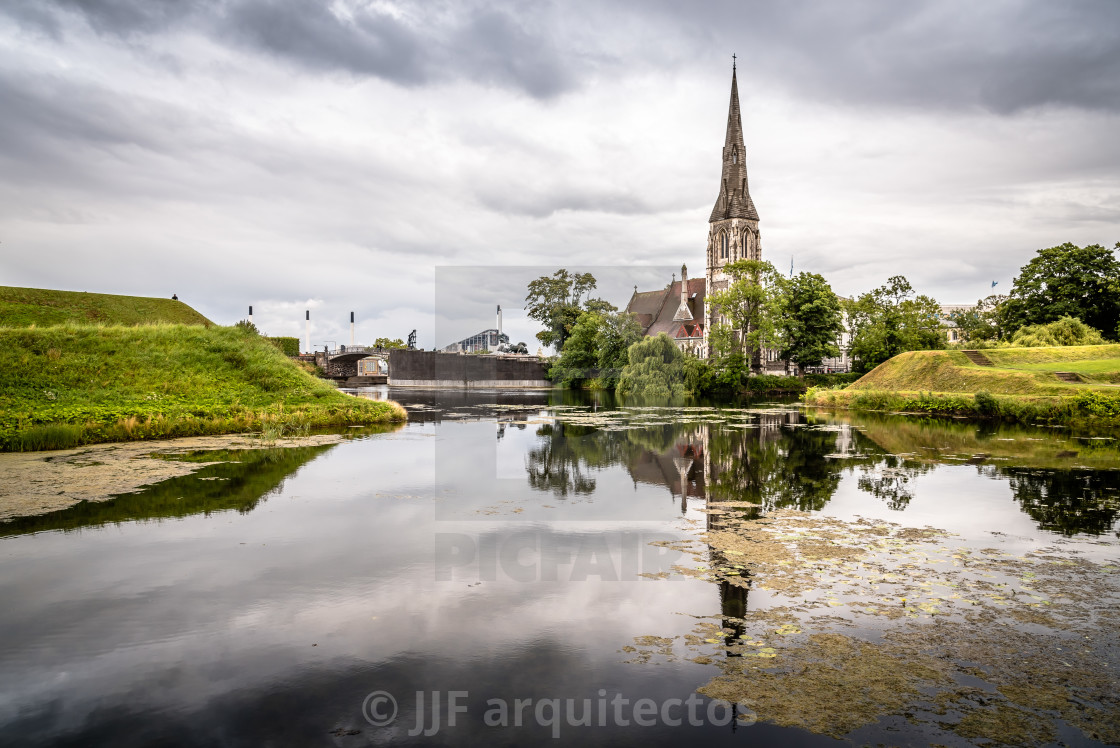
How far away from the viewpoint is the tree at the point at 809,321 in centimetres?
6994

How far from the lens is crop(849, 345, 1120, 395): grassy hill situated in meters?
36.7

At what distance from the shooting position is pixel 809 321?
233 feet

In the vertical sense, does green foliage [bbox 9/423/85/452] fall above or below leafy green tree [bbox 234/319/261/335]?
below

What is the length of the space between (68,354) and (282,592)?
960 inches

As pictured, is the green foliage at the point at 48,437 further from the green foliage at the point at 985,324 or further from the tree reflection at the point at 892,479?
the green foliage at the point at 985,324

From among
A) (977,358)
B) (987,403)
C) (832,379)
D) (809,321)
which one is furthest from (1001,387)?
(809,321)

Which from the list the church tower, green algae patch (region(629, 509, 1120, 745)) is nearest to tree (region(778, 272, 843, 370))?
the church tower

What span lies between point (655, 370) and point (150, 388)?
41.7m

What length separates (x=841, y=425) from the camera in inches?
1318

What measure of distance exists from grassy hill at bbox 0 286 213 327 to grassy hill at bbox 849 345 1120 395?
158 ft

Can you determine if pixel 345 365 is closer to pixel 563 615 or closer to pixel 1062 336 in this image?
pixel 1062 336

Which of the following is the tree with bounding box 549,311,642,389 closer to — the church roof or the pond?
the church roof

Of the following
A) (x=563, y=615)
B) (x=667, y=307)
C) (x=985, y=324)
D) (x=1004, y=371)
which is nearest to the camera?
(x=563, y=615)

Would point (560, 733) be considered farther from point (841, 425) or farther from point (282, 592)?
point (841, 425)
